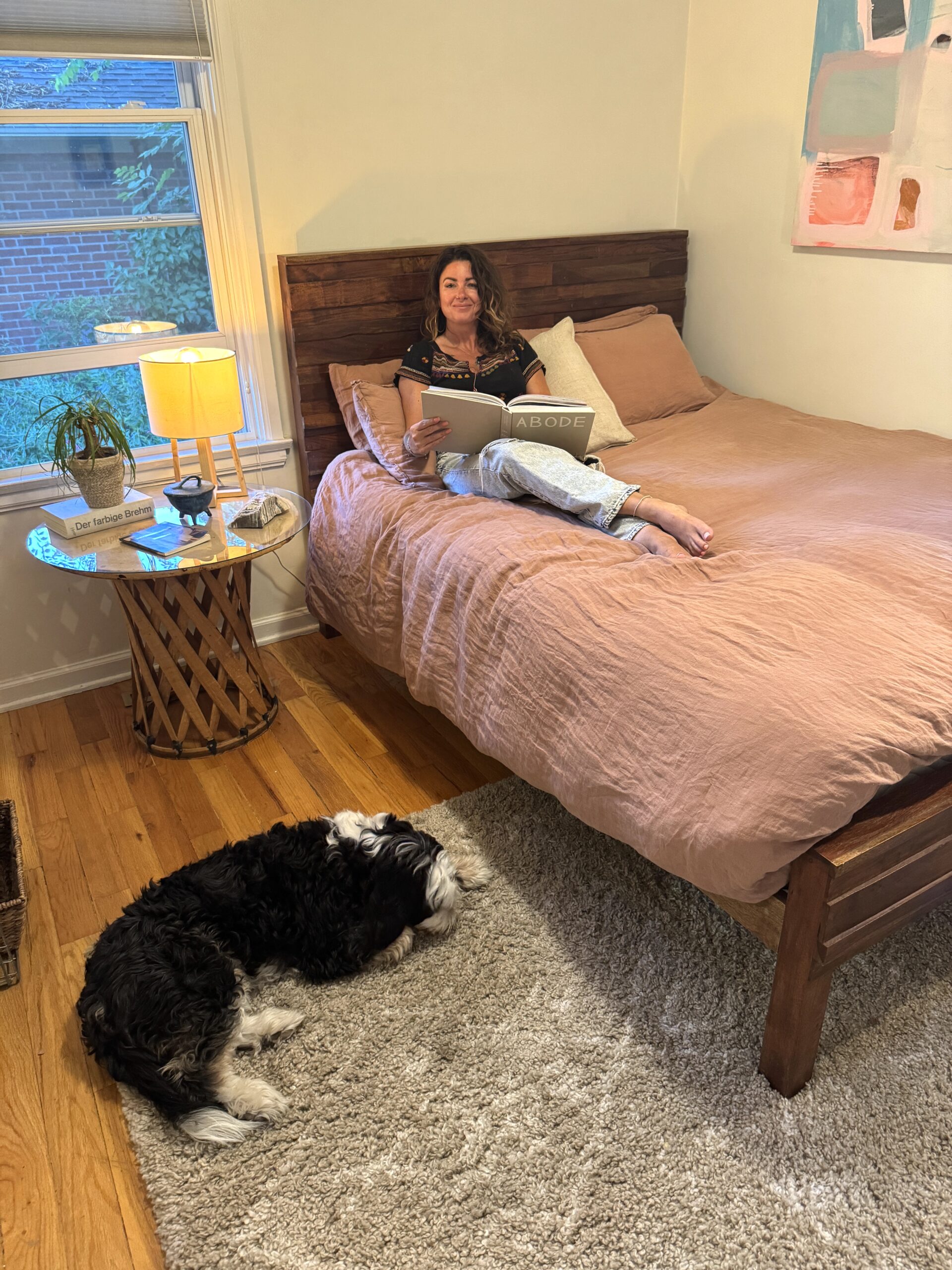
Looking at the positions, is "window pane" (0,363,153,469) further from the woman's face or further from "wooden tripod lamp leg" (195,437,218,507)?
the woman's face

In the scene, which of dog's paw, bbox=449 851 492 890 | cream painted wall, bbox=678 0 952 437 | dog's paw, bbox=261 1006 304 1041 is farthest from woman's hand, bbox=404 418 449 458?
cream painted wall, bbox=678 0 952 437

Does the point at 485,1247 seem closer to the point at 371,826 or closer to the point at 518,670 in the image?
the point at 371,826

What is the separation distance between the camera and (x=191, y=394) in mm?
2113

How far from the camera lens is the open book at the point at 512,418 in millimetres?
2125

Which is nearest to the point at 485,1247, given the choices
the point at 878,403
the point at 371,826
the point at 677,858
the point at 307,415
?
the point at 677,858

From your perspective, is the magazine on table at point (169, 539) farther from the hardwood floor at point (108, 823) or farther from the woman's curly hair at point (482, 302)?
the woman's curly hair at point (482, 302)

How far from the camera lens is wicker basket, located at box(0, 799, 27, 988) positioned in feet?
5.26

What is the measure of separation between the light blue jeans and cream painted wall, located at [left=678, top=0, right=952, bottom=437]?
45.0 inches

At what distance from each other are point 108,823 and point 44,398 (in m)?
1.15

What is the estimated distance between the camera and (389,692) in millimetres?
2547

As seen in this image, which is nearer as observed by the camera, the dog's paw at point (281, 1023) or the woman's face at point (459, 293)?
the dog's paw at point (281, 1023)

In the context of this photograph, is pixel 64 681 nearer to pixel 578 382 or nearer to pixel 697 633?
pixel 578 382

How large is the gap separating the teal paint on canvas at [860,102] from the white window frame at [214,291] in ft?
5.66

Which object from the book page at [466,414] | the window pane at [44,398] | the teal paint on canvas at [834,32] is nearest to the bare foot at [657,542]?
the book page at [466,414]
